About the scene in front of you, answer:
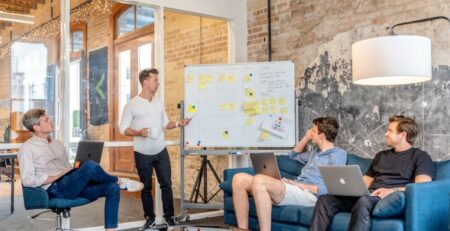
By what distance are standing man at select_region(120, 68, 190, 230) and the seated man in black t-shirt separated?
1972 mm

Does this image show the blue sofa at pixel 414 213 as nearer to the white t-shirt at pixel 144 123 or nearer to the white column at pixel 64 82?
the white t-shirt at pixel 144 123

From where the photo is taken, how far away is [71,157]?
16.5 feet

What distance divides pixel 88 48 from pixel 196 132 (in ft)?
5.09

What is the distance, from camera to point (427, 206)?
330cm

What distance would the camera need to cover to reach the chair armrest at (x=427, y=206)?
3.22 m

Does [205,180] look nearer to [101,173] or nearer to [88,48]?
[88,48]

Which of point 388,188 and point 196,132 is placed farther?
point 196,132

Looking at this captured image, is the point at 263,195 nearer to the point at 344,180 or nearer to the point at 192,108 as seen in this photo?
the point at 344,180

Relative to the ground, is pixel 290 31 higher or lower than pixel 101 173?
higher

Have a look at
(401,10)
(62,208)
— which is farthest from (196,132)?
(401,10)

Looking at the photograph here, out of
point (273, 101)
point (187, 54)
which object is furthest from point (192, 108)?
point (187, 54)

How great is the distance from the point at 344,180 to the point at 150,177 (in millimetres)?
2228

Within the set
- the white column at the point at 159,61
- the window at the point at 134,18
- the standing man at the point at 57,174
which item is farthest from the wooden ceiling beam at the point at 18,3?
the standing man at the point at 57,174

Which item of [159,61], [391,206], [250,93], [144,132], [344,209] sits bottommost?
[344,209]
